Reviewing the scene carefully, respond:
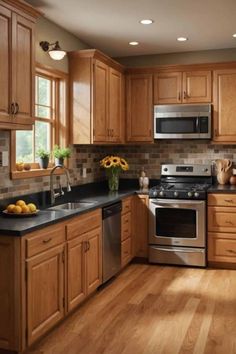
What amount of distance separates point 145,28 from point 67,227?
235cm

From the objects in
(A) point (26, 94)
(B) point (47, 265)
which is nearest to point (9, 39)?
(A) point (26, 94)

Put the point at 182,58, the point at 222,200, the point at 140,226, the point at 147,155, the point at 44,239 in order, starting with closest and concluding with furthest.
Answer: the point at 44,239, the point at 222,200, the point at 140,226, the point at 182,58, the point at 147,155

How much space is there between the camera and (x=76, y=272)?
361 centimetres

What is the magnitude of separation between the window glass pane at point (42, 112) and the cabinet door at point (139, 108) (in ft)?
4.66

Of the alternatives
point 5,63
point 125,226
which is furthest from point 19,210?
point 125,226

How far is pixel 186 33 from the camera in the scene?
4805mm

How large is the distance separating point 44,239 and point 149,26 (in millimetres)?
2584

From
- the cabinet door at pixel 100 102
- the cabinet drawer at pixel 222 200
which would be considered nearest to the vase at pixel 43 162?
the cabinet door at pixel 100 102

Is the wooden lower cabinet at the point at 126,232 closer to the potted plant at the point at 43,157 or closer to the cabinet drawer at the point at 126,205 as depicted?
the cabinet drawer at the point at 126,205

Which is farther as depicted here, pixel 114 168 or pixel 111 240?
pixel 114 168

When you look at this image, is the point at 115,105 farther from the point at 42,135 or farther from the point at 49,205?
the point at 49,205

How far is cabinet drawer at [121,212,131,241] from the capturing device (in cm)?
483

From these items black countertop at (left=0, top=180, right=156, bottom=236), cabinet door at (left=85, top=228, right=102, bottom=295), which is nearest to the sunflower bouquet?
black countertop at (left=0, top=180, right=156, bottom=236)

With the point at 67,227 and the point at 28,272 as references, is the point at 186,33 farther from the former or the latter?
the point at 28,272
